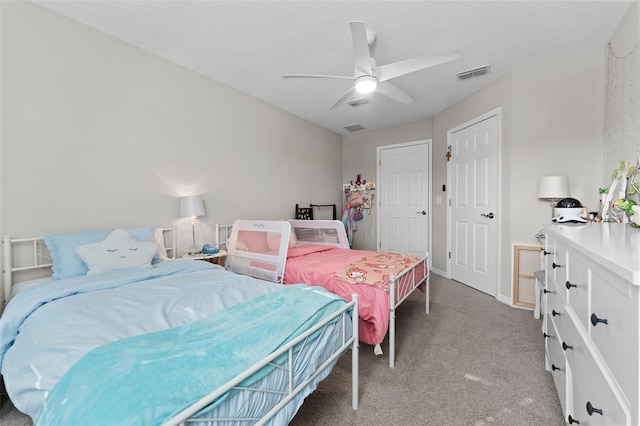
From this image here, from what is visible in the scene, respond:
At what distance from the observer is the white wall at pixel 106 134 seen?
6.29ft

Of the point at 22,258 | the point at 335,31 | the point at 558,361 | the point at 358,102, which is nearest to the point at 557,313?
the point at 558,361

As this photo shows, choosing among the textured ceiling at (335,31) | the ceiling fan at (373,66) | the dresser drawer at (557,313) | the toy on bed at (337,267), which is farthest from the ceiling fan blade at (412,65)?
the dresser drawer at (557,313)

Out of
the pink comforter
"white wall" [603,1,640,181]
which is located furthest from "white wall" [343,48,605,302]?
the pink comforter

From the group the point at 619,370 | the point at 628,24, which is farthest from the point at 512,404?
the point at 628,24

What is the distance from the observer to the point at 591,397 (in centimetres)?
95

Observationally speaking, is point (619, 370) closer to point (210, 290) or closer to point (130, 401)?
point (130, 401)

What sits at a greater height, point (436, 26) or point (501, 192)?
point (436, 26)

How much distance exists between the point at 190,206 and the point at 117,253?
2.85 ft

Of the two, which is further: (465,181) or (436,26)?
(465,181)

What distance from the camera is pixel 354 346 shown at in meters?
1.56

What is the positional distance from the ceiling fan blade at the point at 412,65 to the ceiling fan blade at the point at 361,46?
14 cm

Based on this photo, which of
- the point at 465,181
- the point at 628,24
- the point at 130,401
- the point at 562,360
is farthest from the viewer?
the point at 465,181

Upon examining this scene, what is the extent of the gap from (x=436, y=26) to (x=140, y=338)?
9.16ft

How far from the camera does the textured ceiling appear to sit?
200 cm
